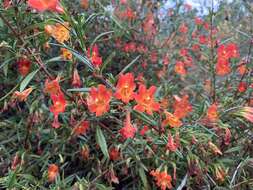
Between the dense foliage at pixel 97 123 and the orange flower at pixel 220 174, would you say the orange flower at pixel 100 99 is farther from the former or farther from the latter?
the orange flower at pixel 220 174

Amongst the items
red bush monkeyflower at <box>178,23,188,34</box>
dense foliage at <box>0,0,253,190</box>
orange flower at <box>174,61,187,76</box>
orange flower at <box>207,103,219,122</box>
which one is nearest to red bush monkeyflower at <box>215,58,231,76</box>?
dense foliage at <box>0,0,253,190</box>

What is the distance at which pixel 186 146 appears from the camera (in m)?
1.98

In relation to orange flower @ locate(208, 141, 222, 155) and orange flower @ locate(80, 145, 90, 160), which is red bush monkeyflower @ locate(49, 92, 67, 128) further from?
orange flower @ locate(208, 141, 222, 155)

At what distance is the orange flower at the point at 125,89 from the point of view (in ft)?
5.21

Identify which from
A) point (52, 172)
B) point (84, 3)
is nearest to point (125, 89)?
point (52, 172)

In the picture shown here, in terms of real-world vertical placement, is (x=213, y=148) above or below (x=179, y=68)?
above

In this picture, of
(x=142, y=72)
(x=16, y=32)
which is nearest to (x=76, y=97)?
(x=16, y=32)

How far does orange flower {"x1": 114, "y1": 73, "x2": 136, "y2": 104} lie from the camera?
1.59 meters

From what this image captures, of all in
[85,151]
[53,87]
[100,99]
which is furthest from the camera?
[85,151]

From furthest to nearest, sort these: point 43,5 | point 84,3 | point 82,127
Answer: point 84,3 < point 82,127 < point 43,5

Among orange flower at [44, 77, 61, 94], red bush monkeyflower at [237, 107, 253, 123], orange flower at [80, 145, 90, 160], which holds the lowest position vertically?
orange flower at [80, 145, 90, 160]

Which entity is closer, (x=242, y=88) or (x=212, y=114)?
(x=212, y=114)

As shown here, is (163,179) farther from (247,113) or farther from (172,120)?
(247,113)

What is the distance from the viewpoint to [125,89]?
1.60m
